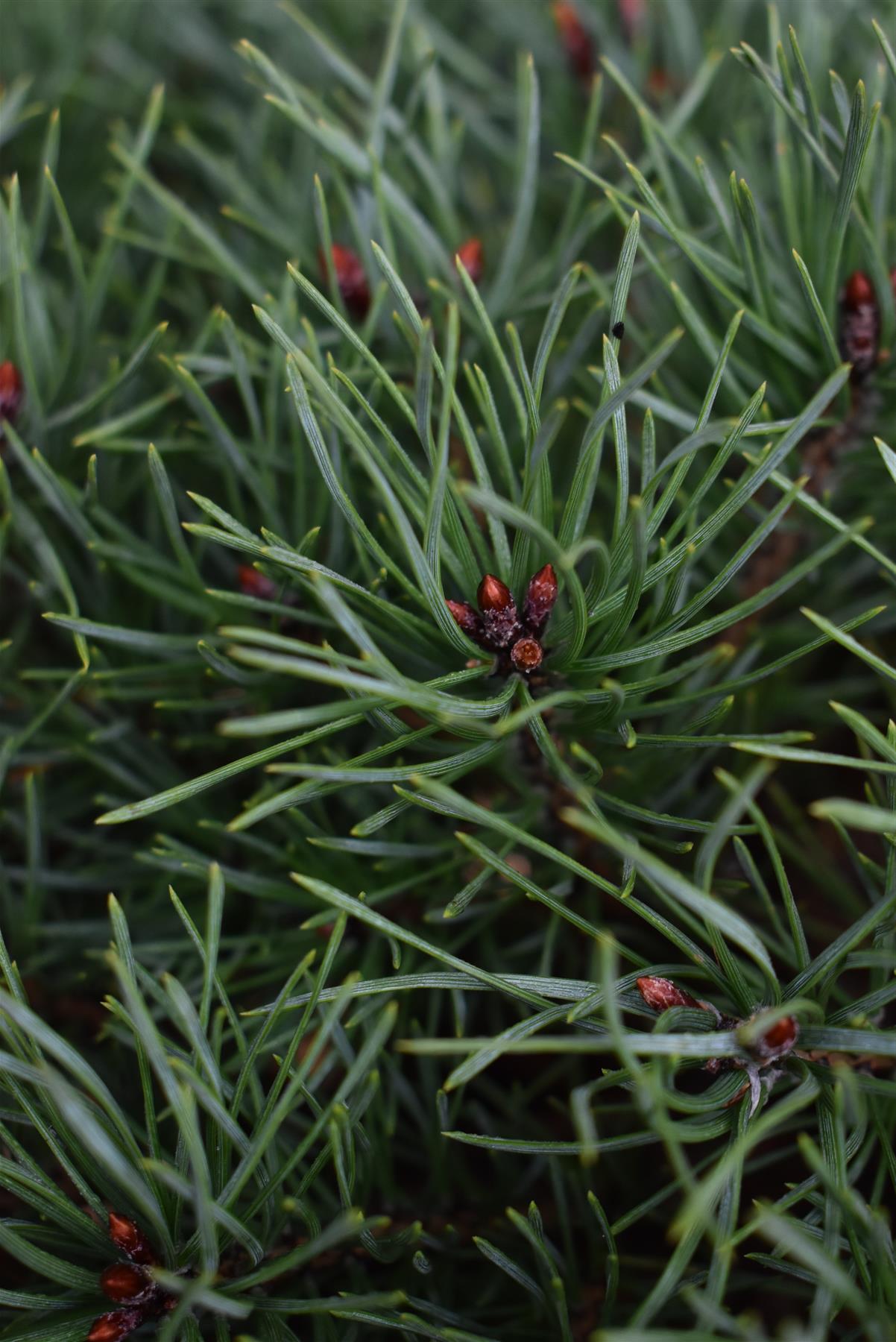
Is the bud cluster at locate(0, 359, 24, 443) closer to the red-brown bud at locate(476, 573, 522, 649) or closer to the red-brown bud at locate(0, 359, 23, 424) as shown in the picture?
the red-brown bud at locate(0, 359, 23, 424)

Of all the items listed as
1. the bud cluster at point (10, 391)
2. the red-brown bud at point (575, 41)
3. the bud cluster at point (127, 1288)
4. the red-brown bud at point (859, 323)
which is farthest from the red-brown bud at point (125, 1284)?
the red-brown bud at point (575, 41)

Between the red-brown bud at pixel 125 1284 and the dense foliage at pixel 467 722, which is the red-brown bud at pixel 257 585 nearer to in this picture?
the dense foliage at pixel 467 722

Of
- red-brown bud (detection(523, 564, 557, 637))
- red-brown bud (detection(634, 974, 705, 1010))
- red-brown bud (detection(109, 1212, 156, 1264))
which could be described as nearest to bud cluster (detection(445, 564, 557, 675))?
red-brown bud (detection(523, 564, 557, 637))

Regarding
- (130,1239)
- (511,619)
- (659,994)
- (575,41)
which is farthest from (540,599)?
(575,41)

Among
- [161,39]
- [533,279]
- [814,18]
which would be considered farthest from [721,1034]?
[161,39]

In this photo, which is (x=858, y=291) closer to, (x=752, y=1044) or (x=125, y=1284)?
(x=752, y=1044)
